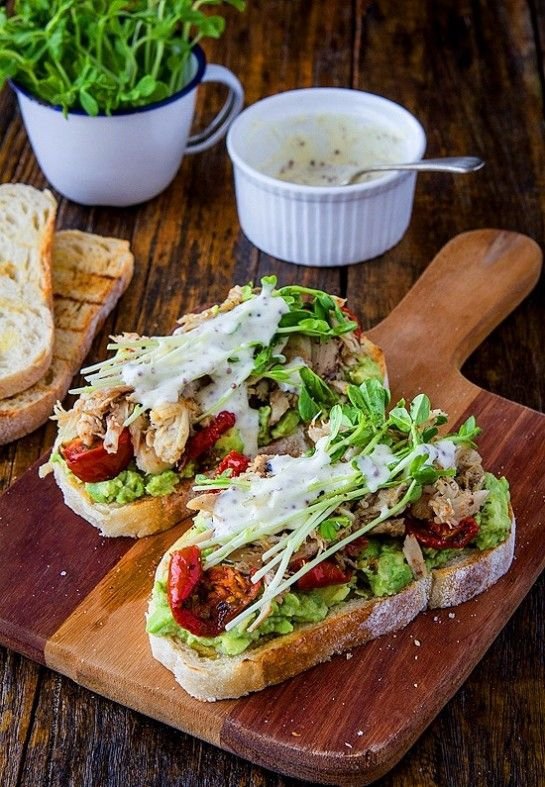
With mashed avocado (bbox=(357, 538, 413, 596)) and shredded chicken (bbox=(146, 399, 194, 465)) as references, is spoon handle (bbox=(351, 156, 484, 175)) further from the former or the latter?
mashed avocado (bbox=(357, 538, 413, 596))

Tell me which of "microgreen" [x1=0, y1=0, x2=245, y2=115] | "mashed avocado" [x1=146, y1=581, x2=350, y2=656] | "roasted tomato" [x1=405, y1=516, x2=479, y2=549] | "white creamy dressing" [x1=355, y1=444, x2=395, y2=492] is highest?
"microgreen" [x1=0, y1=0, x2=245, y2=115]

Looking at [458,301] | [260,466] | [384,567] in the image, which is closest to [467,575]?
[384,567]

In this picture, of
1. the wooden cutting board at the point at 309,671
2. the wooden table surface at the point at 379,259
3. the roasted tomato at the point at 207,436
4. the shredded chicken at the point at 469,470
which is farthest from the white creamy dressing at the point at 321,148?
the shredded chicken at the point at 469,470

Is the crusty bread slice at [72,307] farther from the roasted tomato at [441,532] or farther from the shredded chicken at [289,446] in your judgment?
the roasted tomato at [441,532]

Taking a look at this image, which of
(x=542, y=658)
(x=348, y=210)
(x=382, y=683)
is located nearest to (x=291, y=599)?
(x=382, y=683)

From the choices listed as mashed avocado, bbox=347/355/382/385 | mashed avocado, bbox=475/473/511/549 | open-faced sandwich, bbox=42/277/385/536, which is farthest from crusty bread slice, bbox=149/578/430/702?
mashed avocado, bbox=347/355/382/385

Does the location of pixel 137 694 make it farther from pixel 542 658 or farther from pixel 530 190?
pixel 530 190
